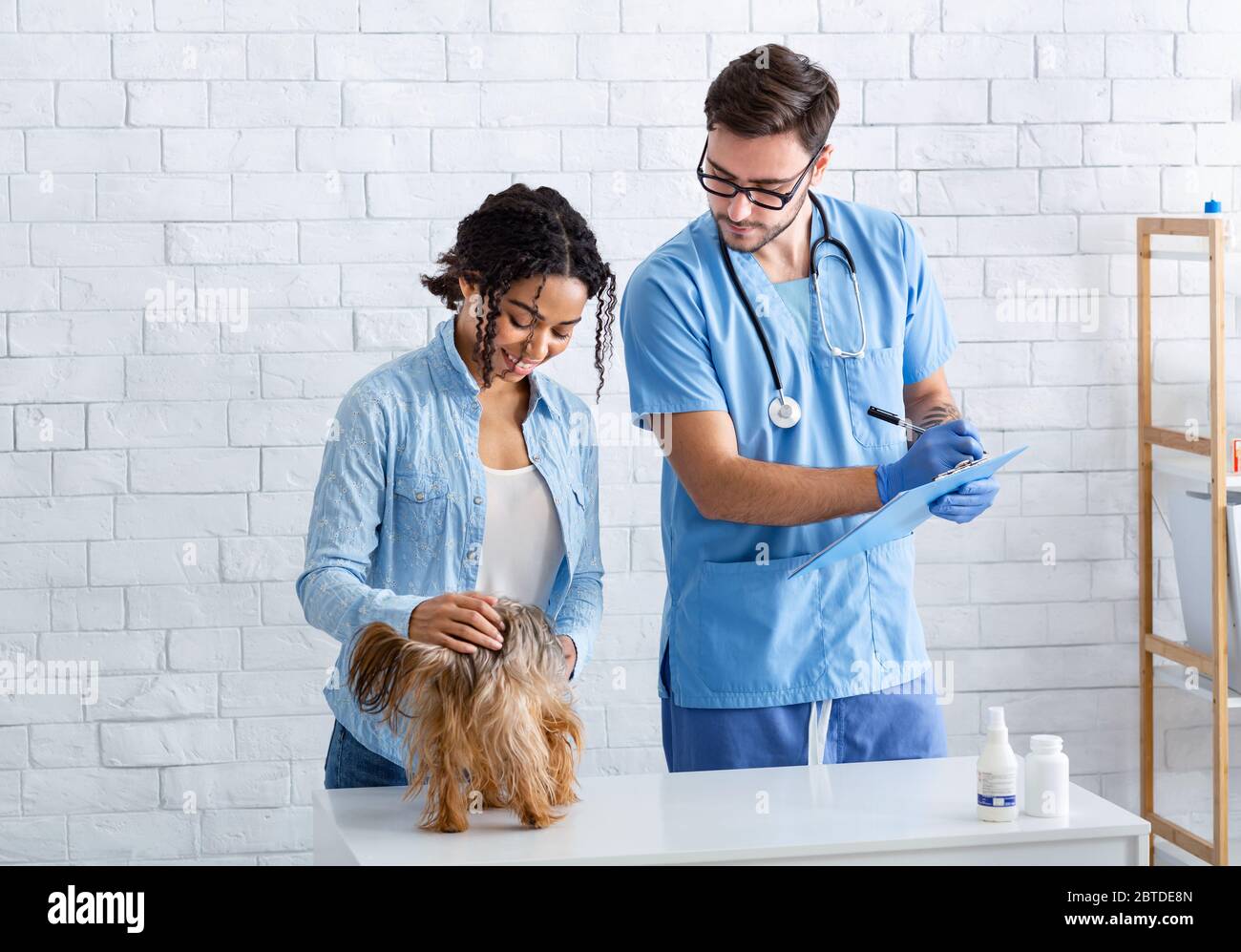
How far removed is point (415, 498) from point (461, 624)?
29 centimetres

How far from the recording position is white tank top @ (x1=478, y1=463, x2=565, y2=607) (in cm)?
192

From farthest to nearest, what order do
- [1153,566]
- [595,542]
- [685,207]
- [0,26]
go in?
[1153,566]
[685,207]
[0,26]
[595,542]

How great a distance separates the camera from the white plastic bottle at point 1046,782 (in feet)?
5.70

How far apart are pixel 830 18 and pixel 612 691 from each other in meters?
1.53

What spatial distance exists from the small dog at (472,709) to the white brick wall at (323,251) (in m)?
1.42

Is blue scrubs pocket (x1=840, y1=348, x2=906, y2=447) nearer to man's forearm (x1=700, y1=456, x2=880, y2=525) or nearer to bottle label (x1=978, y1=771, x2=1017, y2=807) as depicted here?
man's forearm (x1=700, y1=456, x2=880, y2=525)

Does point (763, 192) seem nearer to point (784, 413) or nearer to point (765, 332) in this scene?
point (765, 332)

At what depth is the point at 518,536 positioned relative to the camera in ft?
6.36

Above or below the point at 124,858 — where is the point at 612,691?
above

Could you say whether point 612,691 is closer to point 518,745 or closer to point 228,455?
point 228,455

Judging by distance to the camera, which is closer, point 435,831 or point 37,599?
point 435,831

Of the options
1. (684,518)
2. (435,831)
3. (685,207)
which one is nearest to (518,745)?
(435,831)

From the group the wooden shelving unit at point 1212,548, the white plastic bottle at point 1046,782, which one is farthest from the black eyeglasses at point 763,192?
the wooden shelving unit at point 1212,548

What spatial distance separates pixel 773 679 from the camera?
2029mm
